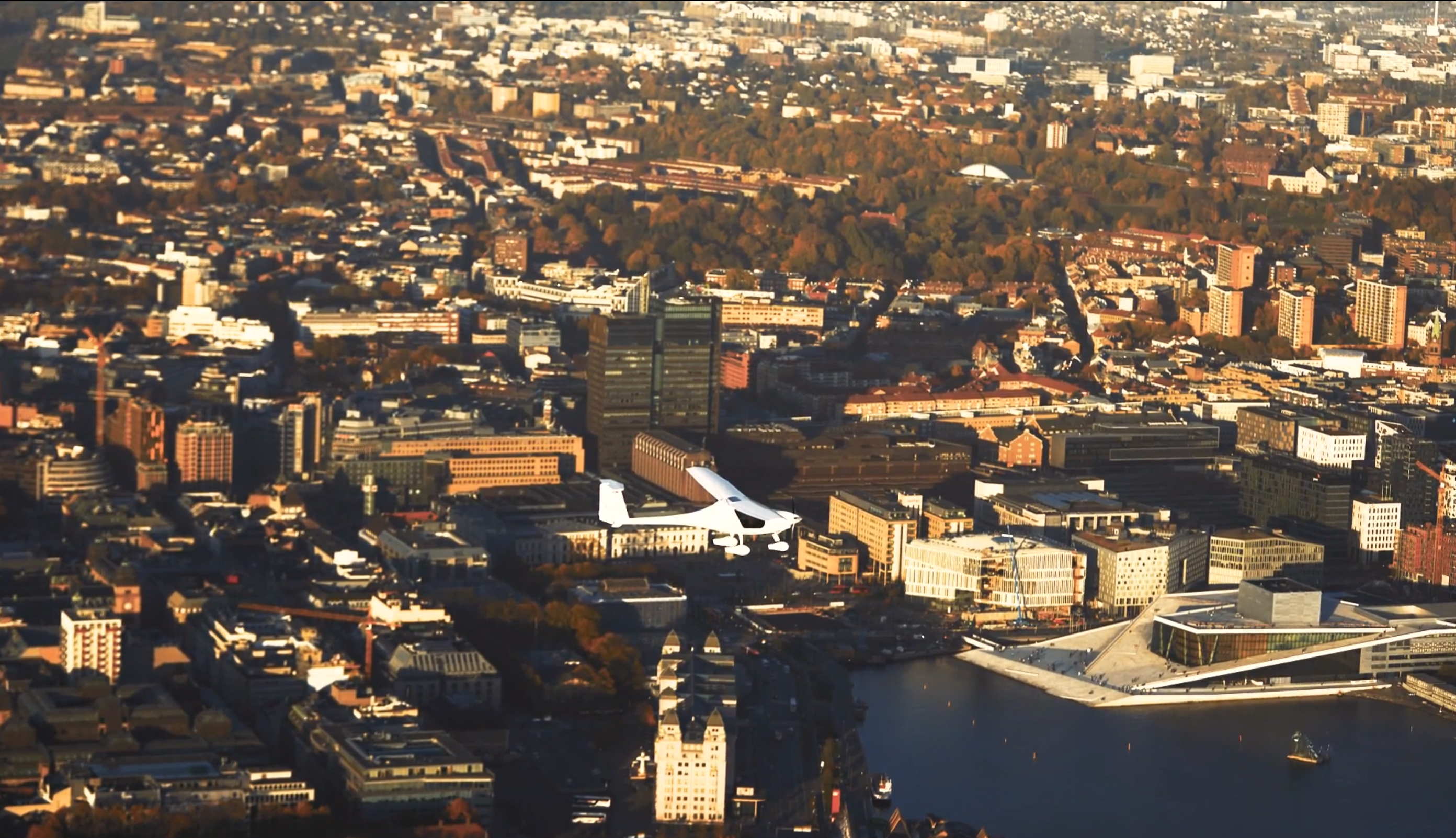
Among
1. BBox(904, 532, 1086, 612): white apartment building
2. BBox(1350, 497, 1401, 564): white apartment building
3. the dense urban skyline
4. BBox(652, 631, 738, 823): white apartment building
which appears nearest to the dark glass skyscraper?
the dense urban skyline

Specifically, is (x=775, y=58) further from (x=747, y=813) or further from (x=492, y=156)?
(x=747, y=813)

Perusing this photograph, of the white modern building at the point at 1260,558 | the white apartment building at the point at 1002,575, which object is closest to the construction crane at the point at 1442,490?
the white modern building at the point at 1260,558

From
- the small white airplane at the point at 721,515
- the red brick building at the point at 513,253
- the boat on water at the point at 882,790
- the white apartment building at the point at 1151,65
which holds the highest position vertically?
the small white airplane at the point at 721,515

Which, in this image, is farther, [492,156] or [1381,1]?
[492,156]

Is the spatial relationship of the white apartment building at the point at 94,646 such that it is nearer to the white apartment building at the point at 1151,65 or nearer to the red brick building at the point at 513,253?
the red brick building at the point at 513,253

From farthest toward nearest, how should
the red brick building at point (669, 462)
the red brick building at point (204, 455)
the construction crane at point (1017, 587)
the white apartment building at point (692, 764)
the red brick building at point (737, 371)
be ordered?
1. the red brick building at point (737, 371)
2. the red brick building at point (204, 455)
3. the red brick building at point (669, 462)
4. the construction crane at point (1017, 587)
5. the white apartment building at point (692, 764)

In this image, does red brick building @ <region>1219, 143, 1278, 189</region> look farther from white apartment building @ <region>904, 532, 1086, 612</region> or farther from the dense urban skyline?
white apartment building @ <region>904, 532, 1086, 612</region>

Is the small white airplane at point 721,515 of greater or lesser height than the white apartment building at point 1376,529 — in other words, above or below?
above

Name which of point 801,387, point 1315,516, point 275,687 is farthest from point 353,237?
point 275,687
